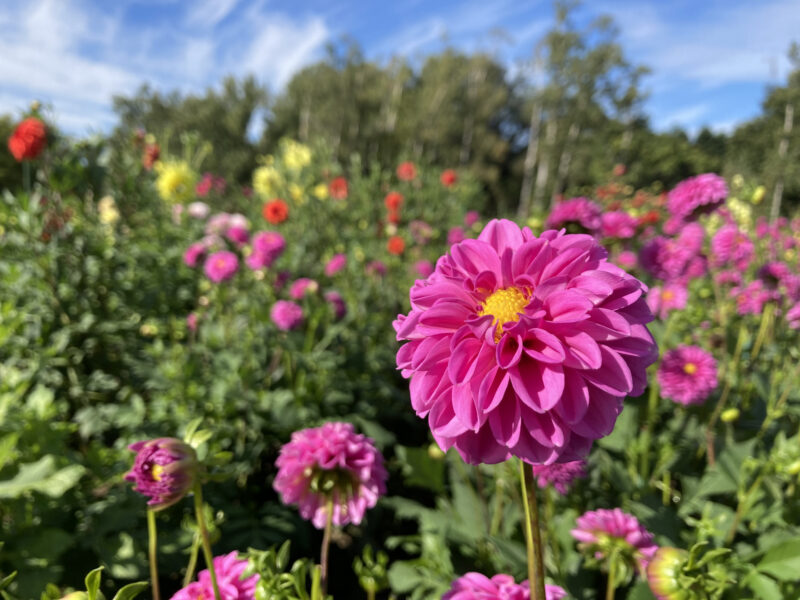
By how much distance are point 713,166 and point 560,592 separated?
35.5 metres

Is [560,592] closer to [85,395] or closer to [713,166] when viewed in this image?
[85,395]

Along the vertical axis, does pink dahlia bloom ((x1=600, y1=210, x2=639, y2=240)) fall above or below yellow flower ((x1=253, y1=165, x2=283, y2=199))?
below

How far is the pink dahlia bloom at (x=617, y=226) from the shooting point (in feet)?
5.30

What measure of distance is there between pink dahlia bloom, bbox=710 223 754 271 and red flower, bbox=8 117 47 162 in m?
3.34

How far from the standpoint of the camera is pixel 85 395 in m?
2.15

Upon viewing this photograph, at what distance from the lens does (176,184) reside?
418 cm

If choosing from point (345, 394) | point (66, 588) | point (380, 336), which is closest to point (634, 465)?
point (345, 394)

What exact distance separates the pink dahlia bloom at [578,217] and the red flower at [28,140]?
2.33 m

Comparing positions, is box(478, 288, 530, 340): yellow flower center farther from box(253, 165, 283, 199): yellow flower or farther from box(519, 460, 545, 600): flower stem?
box(253, 165, 283, 199): yellow flower

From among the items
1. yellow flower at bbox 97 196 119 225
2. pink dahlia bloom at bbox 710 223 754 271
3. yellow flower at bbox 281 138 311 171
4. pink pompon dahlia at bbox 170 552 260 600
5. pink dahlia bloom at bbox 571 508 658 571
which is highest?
yellow flower at bbox 281 138 311 171

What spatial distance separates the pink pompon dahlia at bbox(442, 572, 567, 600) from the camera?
2.31 ft

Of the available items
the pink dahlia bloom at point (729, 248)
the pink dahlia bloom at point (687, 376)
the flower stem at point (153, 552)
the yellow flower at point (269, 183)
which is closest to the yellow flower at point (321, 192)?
the yellow flower at point (269, 183)

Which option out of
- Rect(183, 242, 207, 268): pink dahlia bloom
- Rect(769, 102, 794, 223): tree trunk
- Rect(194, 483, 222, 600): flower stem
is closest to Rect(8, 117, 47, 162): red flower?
Rect(183, 242, 207, 268): pink dahlia bloom

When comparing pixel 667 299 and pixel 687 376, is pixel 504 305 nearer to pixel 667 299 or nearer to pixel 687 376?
pixel 687 376
